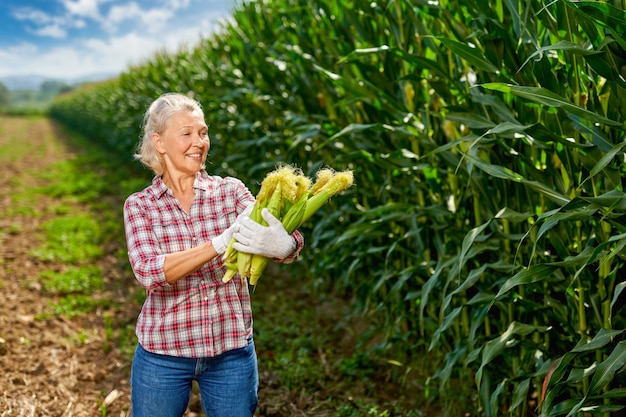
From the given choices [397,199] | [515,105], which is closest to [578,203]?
[515,105]

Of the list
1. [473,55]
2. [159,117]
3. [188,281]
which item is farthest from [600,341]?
[159,117]

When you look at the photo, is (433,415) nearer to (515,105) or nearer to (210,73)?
(515,105)

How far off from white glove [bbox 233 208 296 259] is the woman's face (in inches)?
14.8

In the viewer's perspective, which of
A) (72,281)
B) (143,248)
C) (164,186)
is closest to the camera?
(143,248)

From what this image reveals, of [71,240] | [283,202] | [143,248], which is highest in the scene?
[283,202]

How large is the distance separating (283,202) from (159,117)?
549 mm

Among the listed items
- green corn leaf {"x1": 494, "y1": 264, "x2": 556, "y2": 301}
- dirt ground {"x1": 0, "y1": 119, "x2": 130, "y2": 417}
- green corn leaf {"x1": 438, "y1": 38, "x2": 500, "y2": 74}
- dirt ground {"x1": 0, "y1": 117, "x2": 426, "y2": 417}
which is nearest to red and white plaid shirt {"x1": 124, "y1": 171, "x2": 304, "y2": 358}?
green corn leaf {"x1": 494, "y1": 264, "x2": 556, "y2": 301}

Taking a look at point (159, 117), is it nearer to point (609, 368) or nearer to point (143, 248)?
point (143, 248)

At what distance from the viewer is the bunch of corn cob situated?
1848 mm

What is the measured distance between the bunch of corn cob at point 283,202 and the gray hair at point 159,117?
1.46 ft

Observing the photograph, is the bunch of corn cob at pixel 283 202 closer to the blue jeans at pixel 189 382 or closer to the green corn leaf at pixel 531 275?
the blue jeans at pixel 189 382

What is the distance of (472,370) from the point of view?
10.6ft

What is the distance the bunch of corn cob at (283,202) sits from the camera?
6.06 ft

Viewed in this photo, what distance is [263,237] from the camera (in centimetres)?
178
